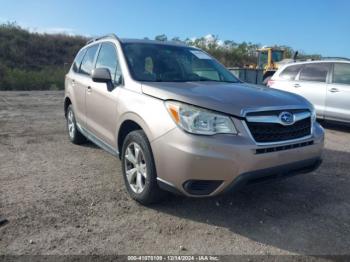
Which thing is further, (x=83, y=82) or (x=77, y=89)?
(x=77, y=89)

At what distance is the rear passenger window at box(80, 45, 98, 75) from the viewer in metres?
5.31

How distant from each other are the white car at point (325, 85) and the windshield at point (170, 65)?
167 inches

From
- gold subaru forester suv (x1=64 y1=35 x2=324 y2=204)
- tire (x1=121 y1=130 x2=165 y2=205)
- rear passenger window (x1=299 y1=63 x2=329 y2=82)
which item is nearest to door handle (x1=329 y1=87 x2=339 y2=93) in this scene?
rear passenger window (x1=299 y1=63 x2=329 y2=82)

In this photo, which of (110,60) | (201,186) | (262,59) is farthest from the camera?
(262,59)

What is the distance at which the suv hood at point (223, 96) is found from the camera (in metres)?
3.14

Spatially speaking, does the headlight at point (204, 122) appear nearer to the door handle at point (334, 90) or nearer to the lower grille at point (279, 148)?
the lower grille at point (279, 148)

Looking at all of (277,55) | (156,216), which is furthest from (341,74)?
(277,55)

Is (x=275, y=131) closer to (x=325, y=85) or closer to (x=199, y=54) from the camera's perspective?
(x=199, y=54)

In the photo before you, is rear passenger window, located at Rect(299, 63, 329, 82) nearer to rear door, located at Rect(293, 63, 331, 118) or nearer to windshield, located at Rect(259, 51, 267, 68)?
rear door, located at Rect(293, 63, 331, 118)

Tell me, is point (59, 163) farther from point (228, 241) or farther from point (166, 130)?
point (228, 241)

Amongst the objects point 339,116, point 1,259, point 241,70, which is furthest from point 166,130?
point 241,70

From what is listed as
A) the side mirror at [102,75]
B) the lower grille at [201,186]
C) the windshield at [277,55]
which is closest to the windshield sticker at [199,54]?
the side mirror at [102,75]

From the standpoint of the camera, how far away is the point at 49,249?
113 inches

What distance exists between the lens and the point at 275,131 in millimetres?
3264
